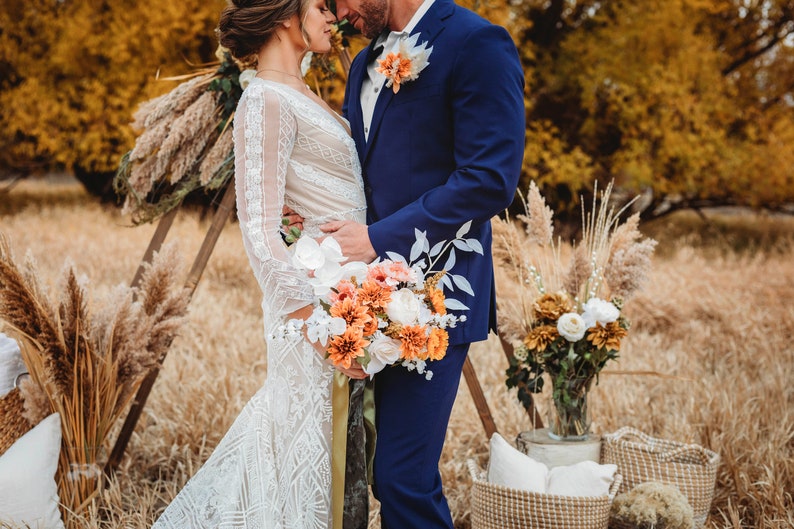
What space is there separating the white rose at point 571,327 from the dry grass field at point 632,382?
89 centimetres

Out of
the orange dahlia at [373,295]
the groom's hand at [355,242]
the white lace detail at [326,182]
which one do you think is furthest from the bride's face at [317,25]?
the orange dahlia at [373,295]

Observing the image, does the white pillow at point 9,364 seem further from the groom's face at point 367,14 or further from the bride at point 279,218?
the groom's face at point 367,14

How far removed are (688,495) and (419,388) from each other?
1608mm

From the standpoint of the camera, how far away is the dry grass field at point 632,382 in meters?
3.34

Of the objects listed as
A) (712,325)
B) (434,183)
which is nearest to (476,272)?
(434,183)

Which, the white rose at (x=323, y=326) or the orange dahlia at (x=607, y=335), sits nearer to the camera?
the white rose at (x=323, y=326)

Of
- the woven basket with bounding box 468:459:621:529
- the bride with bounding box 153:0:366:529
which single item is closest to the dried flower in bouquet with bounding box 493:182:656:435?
the woven basket with bounding box 468:459:621:529

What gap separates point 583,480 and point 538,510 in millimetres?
273

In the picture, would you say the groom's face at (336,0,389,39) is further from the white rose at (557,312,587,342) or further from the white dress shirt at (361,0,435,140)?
the white rose at (557,312,587,342)

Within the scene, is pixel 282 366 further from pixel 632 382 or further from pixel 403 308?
pixel 632 382

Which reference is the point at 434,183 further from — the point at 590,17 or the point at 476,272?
the point at 590,17

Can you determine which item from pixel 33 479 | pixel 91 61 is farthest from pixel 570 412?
pixel 91 61

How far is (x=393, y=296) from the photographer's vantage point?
189cm

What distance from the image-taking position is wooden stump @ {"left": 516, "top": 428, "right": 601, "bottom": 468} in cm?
313
